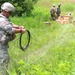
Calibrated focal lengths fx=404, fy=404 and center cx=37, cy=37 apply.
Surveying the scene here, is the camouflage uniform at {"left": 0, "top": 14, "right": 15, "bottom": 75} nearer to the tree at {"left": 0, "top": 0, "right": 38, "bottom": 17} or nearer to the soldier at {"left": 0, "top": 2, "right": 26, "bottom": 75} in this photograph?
the soldier at {"left": 0, "top": 2, "right": 26, "bottom": 75}

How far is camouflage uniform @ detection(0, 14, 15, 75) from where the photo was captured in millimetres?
8758

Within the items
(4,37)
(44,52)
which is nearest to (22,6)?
(44,52)

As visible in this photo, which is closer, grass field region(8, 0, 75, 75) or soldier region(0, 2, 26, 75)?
grass field region(8, 0, 75, 75)

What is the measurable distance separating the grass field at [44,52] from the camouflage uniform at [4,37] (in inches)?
7.2

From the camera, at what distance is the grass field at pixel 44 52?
275 inches

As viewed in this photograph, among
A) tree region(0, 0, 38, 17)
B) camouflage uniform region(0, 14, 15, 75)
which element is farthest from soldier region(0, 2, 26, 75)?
tree region(0, 0, 38, 17)

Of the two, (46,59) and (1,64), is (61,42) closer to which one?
(46,59)

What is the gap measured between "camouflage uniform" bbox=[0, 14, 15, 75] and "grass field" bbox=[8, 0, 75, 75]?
0.18 metres

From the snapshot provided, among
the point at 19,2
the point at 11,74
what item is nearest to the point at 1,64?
the point at 11,74

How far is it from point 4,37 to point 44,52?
268 centimetres

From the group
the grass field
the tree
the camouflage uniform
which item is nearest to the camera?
the grass field

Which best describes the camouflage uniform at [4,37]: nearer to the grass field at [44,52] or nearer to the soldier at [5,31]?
the soldier at [5,31]

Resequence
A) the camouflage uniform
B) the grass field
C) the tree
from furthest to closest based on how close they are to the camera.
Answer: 1. the tree
2. the camouflage uniform
3. the grass field

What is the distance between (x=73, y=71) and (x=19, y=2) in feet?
56.9
